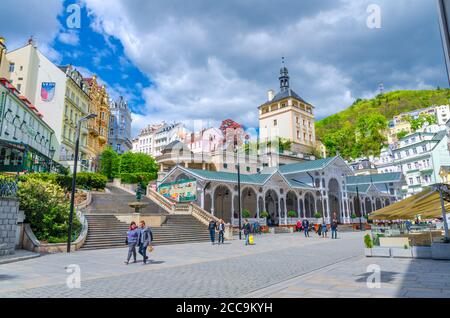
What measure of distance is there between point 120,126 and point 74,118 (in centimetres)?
5827

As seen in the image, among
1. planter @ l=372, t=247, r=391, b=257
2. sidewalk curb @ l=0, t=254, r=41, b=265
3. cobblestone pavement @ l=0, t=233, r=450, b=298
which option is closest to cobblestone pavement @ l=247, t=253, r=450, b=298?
cobblestone pavement @ l=0, t=233, r=450, b=298

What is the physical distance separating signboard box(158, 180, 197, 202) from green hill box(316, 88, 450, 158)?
71021 millimetres

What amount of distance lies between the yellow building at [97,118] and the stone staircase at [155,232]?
34.2 metres

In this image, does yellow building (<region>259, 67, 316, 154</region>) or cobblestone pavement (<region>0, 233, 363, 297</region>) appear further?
yellow building (<region>259, 67, 316, 154</region>)

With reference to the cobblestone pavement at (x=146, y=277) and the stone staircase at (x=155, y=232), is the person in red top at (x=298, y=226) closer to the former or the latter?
the stone staircase at (x=155, y=232)

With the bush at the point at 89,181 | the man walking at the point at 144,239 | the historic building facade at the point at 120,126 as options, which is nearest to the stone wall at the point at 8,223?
the man walking at the point at 144,239

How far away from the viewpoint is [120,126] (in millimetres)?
105438

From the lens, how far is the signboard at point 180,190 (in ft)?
97.3

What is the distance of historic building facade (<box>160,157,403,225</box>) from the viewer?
1252 inches

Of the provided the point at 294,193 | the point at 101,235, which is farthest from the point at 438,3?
the point at 294,193

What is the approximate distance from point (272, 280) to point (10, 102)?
3379cm

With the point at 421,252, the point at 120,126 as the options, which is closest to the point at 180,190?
the point at 421,252

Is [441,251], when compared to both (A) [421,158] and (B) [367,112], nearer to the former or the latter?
(A) [421,158]

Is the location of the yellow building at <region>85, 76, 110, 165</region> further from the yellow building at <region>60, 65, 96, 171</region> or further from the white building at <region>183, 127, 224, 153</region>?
the white building at <region>183, 127, 224, 153</region>
